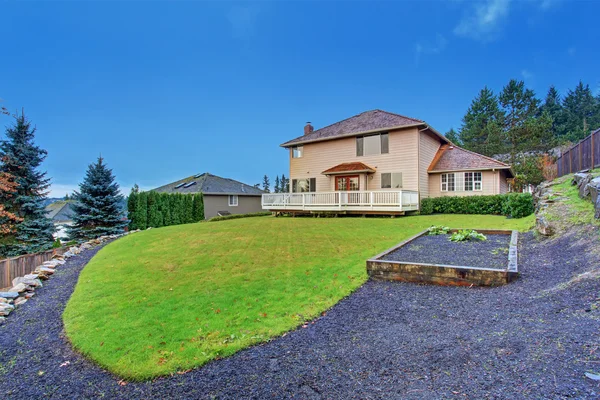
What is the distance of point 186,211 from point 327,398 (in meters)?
21.0

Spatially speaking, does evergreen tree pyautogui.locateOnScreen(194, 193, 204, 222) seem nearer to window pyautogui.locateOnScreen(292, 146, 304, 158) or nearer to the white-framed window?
window pyautogui.locateOnScreen(292, 146, 304, 158)

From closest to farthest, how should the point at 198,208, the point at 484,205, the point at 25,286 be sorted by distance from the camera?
1. the point at 25,286
2. the point at 484,205
3. the point at 198,208

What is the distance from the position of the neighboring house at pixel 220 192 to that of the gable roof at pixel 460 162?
58.9 feet

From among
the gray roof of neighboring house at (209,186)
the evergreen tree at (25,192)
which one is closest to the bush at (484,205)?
the gray roof of neighboring house at (209,186)

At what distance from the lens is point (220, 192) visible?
2634cm

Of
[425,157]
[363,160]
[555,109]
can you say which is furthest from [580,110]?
[363,160]

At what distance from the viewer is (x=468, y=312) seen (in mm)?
3824

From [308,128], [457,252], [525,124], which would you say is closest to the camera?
[457,252]

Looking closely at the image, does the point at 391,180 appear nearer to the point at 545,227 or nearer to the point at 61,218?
the point at 545,227

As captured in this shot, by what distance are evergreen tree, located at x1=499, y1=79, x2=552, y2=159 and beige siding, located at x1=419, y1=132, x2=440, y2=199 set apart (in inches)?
631

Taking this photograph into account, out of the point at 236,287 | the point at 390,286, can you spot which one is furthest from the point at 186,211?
the point at 390,286

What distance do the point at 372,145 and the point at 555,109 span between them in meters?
41.7

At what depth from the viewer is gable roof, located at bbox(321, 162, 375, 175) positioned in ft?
59.5

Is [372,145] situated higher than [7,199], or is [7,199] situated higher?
[372,145]
